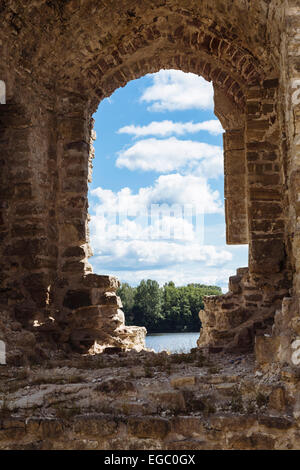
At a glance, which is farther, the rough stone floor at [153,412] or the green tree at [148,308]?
the green tree at [148,308]

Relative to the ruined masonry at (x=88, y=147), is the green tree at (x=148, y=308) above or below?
below

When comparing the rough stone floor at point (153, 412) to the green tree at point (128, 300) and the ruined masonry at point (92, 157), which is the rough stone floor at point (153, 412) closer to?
the ruined masonry at point (92, 157)

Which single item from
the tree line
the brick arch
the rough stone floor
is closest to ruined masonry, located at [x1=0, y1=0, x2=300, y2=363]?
the brick arch

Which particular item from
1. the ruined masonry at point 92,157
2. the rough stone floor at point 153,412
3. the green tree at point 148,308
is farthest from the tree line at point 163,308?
the rough stone floor at point 153,412

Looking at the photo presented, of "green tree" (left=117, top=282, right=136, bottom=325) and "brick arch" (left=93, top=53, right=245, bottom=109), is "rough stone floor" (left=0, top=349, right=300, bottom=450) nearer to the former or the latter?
"brick arch" (left=93, top=53, right=245, bottom=109)

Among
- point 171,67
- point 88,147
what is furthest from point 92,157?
point 171,67

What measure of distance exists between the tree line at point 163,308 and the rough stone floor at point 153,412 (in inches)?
636

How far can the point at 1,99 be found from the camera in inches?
225

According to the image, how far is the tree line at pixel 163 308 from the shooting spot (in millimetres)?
20156

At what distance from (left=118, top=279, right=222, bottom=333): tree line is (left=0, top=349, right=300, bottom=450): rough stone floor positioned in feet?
53.0

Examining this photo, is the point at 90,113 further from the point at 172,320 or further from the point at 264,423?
the point at 172,320

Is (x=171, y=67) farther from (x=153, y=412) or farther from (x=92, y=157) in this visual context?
(x=153, y=412)

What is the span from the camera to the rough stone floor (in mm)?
3199

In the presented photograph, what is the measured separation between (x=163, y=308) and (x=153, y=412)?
17289 millimetres
